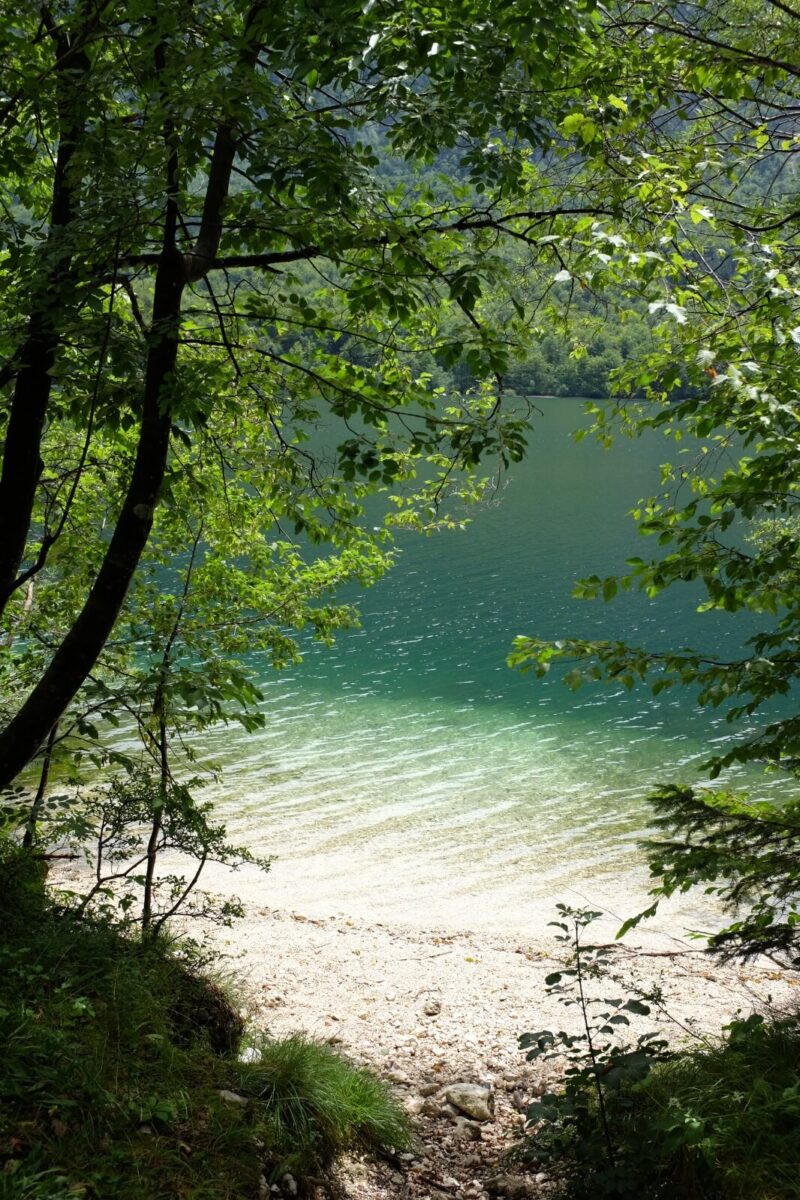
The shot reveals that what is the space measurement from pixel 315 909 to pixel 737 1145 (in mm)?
8899

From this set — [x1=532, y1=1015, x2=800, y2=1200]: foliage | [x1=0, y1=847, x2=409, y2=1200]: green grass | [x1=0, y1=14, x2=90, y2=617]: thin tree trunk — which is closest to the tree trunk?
[x1=0, y1=14, x2=90, y2=617]: thin tree trunk

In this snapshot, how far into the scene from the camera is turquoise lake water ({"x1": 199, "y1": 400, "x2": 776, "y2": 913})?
1412 centimetres

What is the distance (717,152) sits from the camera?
18.0ft

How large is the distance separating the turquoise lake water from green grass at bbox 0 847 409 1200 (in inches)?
145

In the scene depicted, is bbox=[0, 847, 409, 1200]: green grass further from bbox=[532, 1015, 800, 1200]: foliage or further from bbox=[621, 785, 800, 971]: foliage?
bbox=[621, 785, 800, 971]: foliage

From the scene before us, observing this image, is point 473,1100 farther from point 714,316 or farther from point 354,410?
point 714,316

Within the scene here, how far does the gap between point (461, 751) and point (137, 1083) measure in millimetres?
15716

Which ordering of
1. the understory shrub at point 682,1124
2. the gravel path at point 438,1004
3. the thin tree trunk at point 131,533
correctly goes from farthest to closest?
the gravel path at point 438,1004, the thin tree trunk at point 131,533, the understory shrub at point 682,1124

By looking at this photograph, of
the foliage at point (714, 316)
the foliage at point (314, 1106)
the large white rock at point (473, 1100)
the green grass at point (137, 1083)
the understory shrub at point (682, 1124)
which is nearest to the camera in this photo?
the green grass at point (137, 1083)

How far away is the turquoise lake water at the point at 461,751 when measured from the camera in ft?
46.3

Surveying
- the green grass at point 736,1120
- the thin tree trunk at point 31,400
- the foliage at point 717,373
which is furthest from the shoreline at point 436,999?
the thin tree trunk at point 31,400

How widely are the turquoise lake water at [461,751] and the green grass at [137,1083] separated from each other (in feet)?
12.1

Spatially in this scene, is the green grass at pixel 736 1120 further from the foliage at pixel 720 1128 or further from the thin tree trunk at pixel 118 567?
the thin tree trunk at pixel 118 567

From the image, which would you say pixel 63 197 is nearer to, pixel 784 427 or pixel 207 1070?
pixel 784 427
